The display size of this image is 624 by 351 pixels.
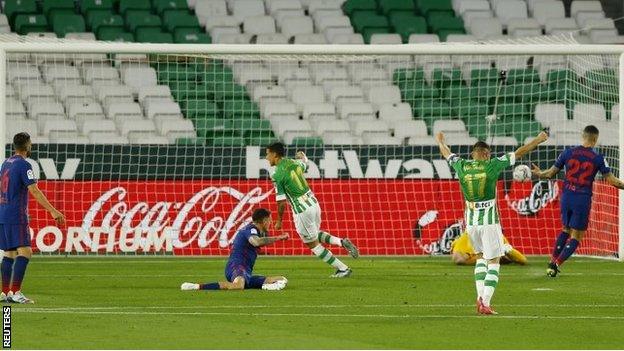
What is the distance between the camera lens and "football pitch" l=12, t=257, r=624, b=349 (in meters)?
12.6

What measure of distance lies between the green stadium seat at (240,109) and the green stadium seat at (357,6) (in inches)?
213

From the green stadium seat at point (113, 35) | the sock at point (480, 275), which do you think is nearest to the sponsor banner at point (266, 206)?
the green stadium seat at point (113, 35)

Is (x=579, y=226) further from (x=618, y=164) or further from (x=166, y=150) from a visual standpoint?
(x=166, y=150)

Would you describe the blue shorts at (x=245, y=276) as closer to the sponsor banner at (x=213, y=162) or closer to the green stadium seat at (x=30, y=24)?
the sponsor banner at (x=213, y=162)

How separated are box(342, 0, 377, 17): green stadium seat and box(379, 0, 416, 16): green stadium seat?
219 millimetres

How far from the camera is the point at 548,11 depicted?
3303 cm

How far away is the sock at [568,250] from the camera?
1991cm

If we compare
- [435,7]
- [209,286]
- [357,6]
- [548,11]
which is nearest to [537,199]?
[209,286]

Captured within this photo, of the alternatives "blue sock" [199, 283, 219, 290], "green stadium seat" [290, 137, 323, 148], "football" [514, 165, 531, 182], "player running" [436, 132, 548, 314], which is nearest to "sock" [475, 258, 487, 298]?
"player running" [436, 132, 548, 314]

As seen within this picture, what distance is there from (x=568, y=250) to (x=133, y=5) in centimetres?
1430

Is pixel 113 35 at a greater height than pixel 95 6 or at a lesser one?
lesser

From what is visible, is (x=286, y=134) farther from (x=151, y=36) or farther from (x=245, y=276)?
(x=245, y=276)

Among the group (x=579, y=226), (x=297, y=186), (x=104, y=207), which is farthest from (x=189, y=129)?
(x=579, y=226)

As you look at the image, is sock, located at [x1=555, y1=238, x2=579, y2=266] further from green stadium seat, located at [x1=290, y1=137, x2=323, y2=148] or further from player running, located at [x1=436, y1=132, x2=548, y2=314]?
green stadium seat, located at [x1=290, y1=137, x2=323, y2=148]
